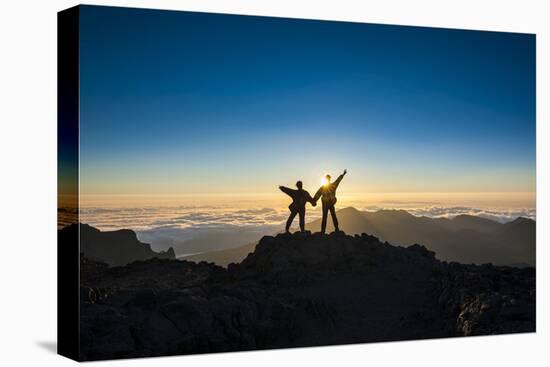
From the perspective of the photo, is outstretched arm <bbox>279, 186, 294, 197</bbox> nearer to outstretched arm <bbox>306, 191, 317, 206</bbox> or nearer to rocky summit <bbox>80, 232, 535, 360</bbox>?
outstretched arm <bbox>306, 191, 317, 206</bbox>

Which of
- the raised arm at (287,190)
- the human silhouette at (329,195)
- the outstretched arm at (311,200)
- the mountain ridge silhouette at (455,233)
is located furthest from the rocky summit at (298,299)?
the raised arm at (287,190)

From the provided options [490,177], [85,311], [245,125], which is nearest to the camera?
[85,311]

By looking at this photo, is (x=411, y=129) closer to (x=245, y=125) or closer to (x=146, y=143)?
(x=245, y=125)

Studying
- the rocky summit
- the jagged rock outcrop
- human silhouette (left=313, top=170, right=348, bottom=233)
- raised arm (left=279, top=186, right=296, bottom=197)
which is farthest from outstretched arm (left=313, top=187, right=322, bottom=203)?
the jagged rock outcrop

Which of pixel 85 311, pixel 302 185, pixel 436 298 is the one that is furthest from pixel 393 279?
pixel 85 311

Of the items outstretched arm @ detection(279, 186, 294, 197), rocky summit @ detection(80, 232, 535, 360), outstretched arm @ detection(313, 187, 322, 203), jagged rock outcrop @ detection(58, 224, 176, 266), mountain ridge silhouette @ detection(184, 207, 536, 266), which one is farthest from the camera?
mountain ridge silhouette @ detection(184, 207, 536, 266)
